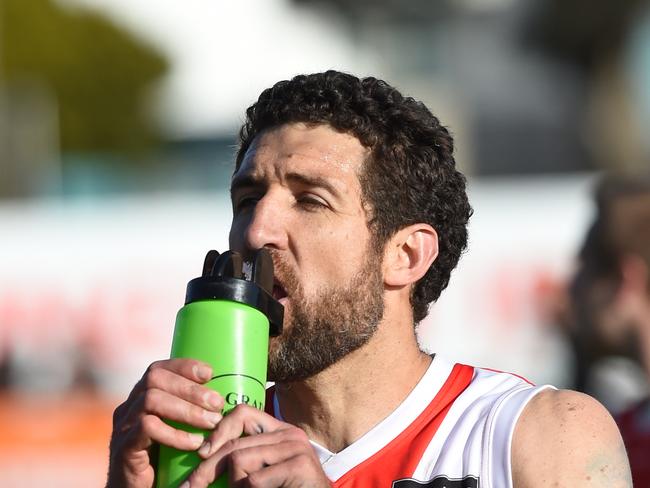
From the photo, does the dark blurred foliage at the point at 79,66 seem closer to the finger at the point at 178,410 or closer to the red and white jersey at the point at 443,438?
the red and white jersey at the point at 443,438

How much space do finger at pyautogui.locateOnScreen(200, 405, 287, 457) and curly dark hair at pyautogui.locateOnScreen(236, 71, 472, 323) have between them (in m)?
0.99

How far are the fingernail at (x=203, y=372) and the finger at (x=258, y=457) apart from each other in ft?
0.60

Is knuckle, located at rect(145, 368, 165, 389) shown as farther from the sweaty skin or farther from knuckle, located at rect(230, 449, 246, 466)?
knuckle, located at rect(230, 449, 246, 466)

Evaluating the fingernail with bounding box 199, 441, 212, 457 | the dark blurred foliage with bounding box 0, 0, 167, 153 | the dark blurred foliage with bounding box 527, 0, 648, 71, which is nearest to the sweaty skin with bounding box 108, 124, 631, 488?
the fingernail with bounding box 199, 441, 212, 457

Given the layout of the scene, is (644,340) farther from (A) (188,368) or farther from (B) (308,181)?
(A) (188,368)

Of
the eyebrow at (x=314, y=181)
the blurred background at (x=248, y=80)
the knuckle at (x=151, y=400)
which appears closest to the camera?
the knuckle at (x=151, y=400)

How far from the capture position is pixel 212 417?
108 inches

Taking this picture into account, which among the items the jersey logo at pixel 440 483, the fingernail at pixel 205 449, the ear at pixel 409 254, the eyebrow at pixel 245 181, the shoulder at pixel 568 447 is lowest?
the jersey logo at pixel 440 483

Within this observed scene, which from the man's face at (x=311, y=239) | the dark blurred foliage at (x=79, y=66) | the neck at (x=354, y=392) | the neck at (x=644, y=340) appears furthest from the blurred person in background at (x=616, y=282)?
the dark blurred foliage at (x=79, y=66)

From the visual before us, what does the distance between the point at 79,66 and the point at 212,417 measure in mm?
34724

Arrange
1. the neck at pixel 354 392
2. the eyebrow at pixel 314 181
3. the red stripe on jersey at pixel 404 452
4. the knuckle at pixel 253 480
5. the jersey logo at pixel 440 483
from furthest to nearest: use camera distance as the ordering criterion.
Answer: the neck at pixel 354 392
the eyebrow at pixel 314 181
the red stripe on jersey at pixel 404 452
the jersey logo at pixel 440 483
the knuckle at pixel 253 480

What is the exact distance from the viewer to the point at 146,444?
2.86 metres

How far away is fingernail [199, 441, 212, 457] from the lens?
275cm

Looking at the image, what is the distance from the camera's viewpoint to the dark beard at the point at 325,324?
3406 mm
